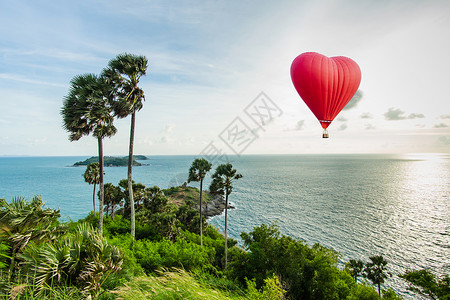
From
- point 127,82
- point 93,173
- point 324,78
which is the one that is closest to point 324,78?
point 324,78

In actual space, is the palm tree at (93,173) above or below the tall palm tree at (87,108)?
below

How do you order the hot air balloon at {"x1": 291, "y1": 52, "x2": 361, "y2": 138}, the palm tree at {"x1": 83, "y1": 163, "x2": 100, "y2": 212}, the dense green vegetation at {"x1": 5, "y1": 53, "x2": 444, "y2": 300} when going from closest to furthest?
the dense green vegetation at {"x1": 5, "y1": 53, "x2": 444, "y2": 300} < the hot air balloon at {"x1": 291, "y1": 52, "x2": 361, "y2": 138} < the palm tree at {"x1": 83, "y1": 163, "x2": 100, "y2": 212}

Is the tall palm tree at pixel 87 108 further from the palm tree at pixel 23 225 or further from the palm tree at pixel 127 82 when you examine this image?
the palm tree at pixel 23 225

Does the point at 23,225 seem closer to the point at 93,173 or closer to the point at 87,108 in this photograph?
the point at 87,108

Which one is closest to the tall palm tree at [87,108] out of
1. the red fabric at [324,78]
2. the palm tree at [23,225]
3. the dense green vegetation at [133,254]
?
the dense green vegetation at [133,254]

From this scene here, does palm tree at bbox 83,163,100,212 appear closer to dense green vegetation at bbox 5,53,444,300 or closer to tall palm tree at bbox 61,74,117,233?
dense green vegetation at bbox 5,53,444,300

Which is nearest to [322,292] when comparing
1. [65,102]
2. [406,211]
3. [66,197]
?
[65,102]

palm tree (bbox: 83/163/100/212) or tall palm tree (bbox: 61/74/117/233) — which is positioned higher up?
tall palm tree (bbox: 61/74/117/233)

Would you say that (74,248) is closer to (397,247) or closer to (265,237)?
(265,237)

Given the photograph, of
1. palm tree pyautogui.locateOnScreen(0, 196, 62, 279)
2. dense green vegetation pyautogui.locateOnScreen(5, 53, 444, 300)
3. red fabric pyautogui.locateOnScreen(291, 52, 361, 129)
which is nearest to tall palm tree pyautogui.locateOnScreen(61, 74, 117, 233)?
dense green vegetation pyautogui.locateOnScreen(5, 53, 444, 300)
